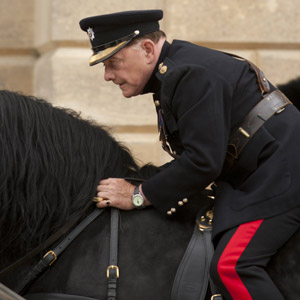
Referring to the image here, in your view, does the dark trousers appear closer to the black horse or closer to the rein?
the black horse

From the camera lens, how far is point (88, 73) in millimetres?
5340

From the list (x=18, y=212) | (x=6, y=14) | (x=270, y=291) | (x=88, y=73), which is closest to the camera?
(x=270, y=291)

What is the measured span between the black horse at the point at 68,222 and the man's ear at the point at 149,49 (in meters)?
0.39

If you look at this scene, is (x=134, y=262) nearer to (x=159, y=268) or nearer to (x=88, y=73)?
(x=159, y=268)

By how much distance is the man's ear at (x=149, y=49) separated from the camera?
8.54 feet

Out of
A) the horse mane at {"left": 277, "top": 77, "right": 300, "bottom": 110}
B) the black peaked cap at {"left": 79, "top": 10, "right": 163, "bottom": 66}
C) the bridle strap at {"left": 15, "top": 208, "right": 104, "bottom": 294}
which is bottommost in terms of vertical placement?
the bridle strap at {"left": 15, "top": 208, "right": 104, "bottom": 294}

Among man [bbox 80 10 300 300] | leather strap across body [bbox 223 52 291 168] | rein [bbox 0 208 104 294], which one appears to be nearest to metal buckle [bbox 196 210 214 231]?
man [bbox 80 10 300 300]

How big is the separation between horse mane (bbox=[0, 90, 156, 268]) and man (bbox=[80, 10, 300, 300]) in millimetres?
98

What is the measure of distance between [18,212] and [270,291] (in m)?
0.92

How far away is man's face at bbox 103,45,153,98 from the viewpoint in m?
2.60

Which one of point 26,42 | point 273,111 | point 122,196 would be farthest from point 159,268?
point 26,42

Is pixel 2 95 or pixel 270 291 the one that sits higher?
pixel 2 95

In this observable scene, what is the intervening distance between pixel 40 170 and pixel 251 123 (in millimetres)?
770

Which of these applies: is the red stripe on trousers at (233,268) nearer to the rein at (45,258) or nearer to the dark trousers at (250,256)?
the dark trousers at (250,256)
